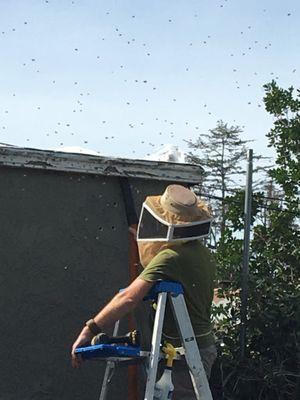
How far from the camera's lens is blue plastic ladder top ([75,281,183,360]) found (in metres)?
3.71

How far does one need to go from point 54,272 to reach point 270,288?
6.38 feet

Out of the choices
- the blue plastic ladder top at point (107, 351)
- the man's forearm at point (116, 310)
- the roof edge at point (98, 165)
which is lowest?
the blue plastic ladder top at point (107, 351)

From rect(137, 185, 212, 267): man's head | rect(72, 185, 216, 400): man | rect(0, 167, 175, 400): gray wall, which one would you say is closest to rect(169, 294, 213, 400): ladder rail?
rect(72, 185, 216, 400): man

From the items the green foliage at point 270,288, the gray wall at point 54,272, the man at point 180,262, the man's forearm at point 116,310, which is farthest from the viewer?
the green foliage at point 270,288

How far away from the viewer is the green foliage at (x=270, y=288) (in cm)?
588

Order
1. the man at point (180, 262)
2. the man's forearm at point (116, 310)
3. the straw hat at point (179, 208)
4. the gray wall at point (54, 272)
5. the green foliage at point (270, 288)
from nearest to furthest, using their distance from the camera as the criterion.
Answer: the man's forearm at point (116, 310) < the man at point (180, 262) < the straw hat at point (179, 208) < the gray wall at point (54, 272) < the green foliage at point (270, 288)

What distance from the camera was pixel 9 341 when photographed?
527 cm

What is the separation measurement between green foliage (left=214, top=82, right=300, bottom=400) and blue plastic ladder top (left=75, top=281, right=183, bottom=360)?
2215 millimetres

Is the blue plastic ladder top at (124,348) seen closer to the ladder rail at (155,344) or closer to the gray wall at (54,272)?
the ladder rail at (155,344)

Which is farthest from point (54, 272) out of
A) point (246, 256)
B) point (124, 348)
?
point (124, 348)

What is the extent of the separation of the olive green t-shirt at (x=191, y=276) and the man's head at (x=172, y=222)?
74mm

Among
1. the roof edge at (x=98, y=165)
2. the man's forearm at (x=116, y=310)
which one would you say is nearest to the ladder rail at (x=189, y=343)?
the man's forearm at (x=116, y=310)

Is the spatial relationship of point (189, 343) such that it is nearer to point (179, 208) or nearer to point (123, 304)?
point (123, 304)

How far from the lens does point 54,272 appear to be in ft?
17.9
